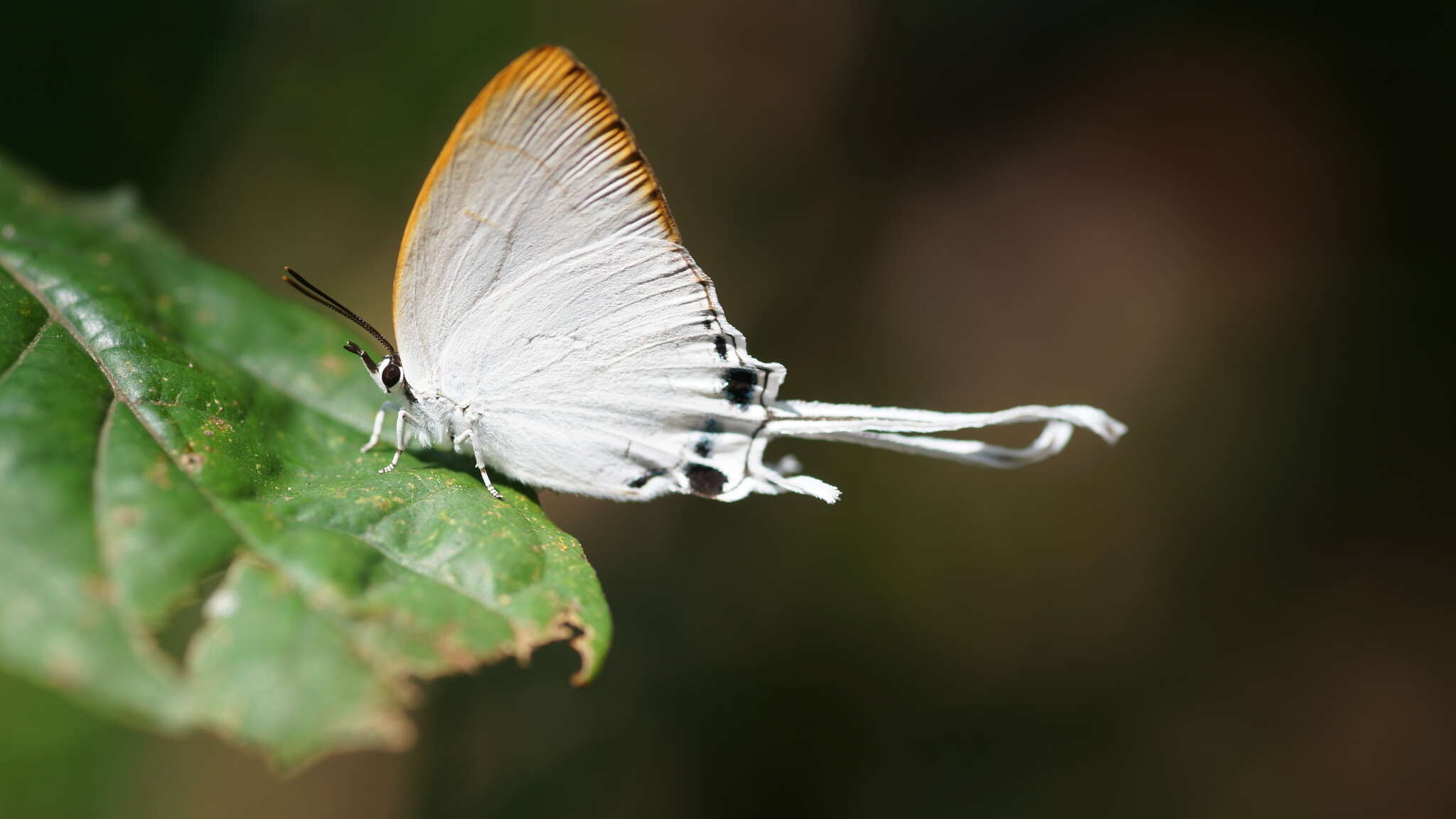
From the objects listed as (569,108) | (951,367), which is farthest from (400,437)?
(951,367)

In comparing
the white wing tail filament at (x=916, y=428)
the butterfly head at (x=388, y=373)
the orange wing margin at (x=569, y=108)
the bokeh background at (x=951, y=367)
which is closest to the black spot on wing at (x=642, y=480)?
the white wing tail filament at (x=916, y=428)

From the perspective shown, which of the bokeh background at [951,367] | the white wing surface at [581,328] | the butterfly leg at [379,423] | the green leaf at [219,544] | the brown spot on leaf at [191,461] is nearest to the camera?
the green leaf at [219,544]

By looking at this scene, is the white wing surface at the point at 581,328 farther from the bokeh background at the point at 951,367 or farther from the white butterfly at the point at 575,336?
the bokeh background at the point at 951,367

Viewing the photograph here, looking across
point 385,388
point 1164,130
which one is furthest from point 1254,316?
point 385,388

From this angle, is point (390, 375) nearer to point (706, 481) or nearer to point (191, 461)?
point (191, 461)

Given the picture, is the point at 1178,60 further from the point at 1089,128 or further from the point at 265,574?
the point at 265,574

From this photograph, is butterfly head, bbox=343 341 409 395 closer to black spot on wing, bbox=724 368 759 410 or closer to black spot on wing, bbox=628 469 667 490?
black spot on wing, bbox=628 469 667 490

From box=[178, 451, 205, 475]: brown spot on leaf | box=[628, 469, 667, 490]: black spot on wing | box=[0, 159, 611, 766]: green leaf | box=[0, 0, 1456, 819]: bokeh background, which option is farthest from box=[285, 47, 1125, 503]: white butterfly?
box=[0, 0, 1456, 819]: bokeh background

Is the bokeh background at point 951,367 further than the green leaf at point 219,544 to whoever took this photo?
Yes
